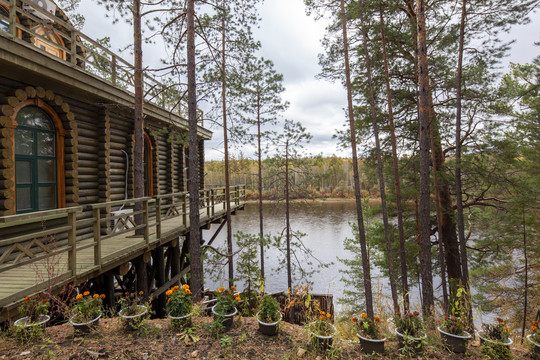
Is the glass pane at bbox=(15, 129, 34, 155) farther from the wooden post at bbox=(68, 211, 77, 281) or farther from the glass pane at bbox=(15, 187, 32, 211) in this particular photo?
the wooden post at bbox=(68, 211, 77, 281)

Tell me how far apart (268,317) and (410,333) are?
174 cm

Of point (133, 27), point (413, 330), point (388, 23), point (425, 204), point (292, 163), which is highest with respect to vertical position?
point (388, 23)

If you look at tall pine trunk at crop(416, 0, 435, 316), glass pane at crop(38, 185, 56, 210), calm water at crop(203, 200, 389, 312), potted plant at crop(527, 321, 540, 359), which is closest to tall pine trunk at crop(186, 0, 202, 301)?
glass pane at crop(38, 185, 56, 210)

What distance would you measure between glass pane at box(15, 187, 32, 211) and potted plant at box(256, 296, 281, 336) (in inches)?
198

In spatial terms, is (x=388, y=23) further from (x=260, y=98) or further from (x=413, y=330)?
(x=413, y=330)

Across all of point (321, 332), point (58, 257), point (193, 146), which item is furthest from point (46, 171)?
point (321, 332)

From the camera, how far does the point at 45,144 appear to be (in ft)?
19.4

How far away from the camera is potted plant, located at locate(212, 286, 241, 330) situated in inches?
144

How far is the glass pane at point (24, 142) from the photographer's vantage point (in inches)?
210

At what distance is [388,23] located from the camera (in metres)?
9.28

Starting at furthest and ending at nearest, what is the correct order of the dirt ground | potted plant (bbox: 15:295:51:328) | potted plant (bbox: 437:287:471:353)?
potted plant (bbox: 437:287:471:353) < potted plant (bbox: 15:295:51:328) < the dirt ground

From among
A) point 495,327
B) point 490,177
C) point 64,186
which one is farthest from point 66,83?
point 490,177

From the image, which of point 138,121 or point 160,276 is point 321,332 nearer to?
point 160,276

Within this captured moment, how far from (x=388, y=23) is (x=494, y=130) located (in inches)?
184
